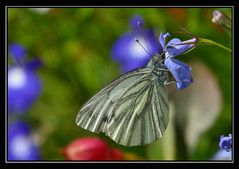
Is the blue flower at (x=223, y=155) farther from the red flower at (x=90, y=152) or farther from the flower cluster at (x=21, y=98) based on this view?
the flower cluster at (x=21, y=98)

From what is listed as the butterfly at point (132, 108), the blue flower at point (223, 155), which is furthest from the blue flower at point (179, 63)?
the blue flower at point (223, 155)

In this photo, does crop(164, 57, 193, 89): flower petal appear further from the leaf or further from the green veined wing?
the leaf

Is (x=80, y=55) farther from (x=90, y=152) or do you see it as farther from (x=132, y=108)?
(x=132, y=108)

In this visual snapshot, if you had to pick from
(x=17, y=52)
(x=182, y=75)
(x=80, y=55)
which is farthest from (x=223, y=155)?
(x=17, y=52)

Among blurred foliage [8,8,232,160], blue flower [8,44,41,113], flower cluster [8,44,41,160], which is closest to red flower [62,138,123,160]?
blurred foliage [8,8,232,160]

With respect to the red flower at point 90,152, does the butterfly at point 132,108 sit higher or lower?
higher

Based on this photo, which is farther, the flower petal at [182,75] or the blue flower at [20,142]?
the blue flower at [20,142]
